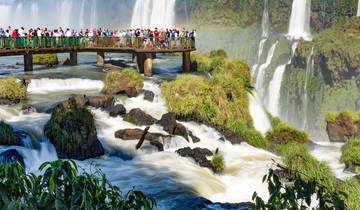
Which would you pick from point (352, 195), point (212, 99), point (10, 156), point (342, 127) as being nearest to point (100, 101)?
point (212, 99)

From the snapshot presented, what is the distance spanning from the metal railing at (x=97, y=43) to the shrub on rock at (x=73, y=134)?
13.5 meters

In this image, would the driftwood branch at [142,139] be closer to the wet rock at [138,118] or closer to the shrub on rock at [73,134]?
the shrub on rock at [73,134]

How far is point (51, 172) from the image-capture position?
4.55 m

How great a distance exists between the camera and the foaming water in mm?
29484

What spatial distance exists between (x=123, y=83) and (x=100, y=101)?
11.8 feet

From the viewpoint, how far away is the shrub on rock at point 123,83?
1114 inches

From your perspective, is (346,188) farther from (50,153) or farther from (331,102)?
(331,102)

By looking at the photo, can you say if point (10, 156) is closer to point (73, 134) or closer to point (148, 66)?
point (73, 134)

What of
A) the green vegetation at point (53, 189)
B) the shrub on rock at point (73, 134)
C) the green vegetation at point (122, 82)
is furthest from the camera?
the green vegetation at point (122, 82)

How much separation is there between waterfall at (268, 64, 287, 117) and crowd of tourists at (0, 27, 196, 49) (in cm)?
2360

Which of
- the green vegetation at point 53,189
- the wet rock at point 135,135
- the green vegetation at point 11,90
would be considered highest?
the green vegetation at point 53,189

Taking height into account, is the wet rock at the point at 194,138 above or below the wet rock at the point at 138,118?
below

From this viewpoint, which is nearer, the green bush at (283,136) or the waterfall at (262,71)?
the green bush at (283,136)

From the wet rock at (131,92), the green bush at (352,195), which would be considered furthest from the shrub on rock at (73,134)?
the green bush at (352,195)
